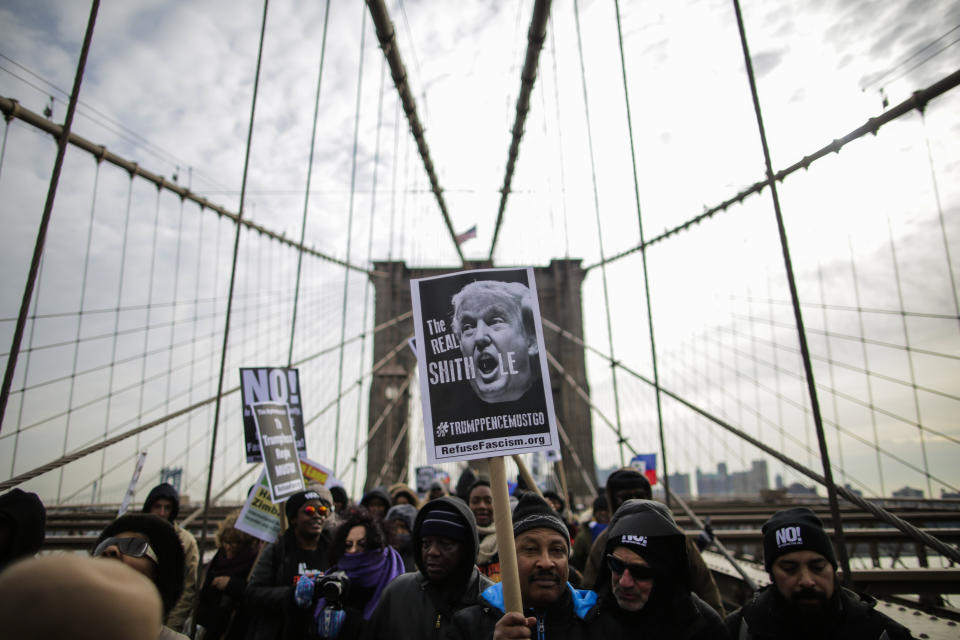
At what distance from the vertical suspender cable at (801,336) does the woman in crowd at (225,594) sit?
2.64 m

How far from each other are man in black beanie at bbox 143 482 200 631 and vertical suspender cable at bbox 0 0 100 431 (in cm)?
100

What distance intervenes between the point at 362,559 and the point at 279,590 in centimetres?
38

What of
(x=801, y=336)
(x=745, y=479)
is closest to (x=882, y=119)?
(x=801, y=336)

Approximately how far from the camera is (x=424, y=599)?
6.15ft

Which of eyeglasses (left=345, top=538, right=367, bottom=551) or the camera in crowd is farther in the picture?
eyeglasses (left=345, top=538, right=367, bottom=551)

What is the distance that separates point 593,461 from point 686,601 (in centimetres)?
1507

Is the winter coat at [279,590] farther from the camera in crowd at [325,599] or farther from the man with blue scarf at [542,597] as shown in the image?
the man with blue scarf at [542,597]

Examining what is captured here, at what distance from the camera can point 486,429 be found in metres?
1.60

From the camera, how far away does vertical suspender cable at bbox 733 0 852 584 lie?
1900 millimetres

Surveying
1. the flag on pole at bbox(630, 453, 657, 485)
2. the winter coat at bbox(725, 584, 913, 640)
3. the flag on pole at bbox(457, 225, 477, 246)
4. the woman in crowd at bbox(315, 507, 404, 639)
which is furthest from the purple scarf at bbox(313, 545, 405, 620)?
the flag on pole at bbox(457, 225, 477, 246)

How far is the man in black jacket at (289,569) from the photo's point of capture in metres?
2.27

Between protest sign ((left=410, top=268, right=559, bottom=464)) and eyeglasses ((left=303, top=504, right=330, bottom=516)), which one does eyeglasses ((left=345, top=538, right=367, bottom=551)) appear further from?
protest sign ((left=410, top=268, right=559, bottom=464))

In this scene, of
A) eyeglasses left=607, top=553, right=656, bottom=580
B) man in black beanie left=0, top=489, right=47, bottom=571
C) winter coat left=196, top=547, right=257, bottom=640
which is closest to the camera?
man in black beanie left=0, top=489, right=47, bottom=571

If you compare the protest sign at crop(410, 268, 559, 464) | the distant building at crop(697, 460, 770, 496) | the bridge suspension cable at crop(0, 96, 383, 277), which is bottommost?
the distant building at crop(697, 460, 770, 496)
